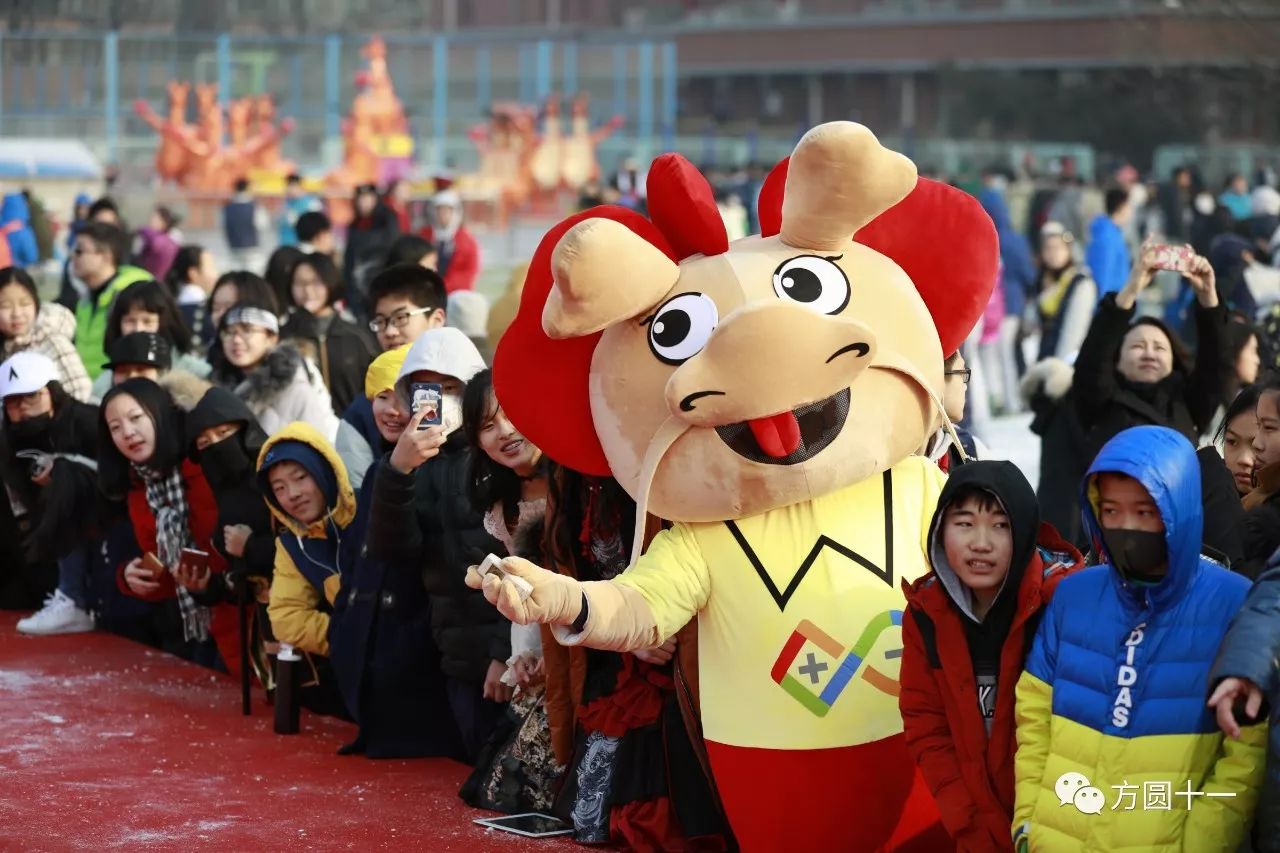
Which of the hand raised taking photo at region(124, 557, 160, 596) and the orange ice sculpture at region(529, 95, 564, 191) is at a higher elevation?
the orange ice sculpture at region(529, 95, 564, 191)

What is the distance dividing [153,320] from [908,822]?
16.3 ft

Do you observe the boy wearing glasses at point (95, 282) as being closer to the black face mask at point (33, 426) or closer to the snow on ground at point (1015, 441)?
the black face mask at point (33, 426)

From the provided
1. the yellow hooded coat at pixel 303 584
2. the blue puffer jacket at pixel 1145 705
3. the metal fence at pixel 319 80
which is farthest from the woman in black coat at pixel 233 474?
the metal fence at pixel 319 80

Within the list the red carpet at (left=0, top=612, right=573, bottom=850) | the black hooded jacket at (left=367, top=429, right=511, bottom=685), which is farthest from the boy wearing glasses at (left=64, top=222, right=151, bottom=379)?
the black hooded jacket at (left=367, top=429, right=511, bottom=685)

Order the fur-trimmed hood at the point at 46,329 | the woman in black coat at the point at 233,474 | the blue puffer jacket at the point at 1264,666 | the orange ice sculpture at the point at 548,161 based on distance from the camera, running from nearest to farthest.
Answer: the blue puffer jacket at the point at 1264,666, the woman in black coat at the point at 233,474, the fur-trimmed hood at the point at 46,329, the orange ice sculpture at the point at 548,161

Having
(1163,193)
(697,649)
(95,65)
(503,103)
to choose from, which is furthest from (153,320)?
(503,103)

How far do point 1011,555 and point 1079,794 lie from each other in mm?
523

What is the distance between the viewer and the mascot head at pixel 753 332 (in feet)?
14.4

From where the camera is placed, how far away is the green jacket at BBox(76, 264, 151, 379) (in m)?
9.80

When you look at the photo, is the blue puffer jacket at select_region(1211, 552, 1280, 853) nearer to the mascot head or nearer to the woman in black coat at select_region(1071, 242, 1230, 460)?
the mascot head

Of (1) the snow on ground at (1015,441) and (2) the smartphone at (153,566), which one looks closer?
(2) the smartphone at (153,566)

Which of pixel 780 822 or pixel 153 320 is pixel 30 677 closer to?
pixel 153 320

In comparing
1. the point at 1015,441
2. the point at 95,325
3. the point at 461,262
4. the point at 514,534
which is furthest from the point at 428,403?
the point at 461,262

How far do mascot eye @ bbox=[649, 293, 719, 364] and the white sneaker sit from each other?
4.58 meters
